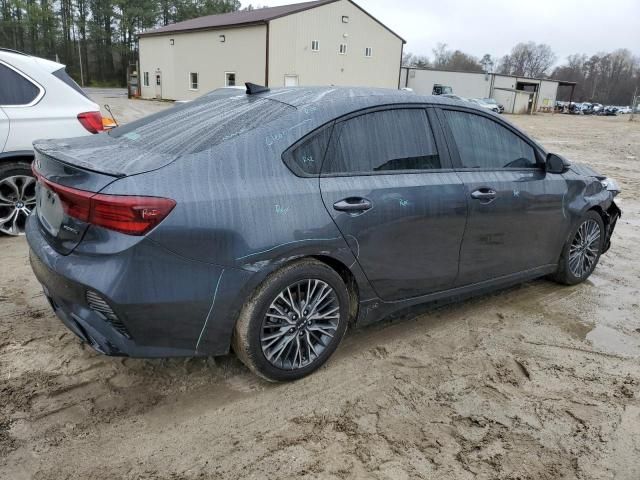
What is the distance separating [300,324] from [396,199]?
3.07ft

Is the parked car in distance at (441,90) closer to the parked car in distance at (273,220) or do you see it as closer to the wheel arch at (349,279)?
the parked car in distance at (273,220)

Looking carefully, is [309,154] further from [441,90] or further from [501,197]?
[441,90]

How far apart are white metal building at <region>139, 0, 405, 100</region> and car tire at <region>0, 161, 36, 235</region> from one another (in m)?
24.4

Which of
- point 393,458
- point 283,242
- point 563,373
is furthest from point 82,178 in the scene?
point 563,373

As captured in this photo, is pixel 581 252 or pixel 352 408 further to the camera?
pixel 581 252

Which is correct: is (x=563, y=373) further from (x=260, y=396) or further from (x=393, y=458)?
(x=260, y=396)

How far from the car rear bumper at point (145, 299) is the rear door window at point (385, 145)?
939mm

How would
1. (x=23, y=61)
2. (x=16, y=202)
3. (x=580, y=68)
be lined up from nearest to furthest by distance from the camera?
(x=23, y=61) < (x=16, y=202) < (x=580, y=68)

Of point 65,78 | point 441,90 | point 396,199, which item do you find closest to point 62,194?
point 396,199

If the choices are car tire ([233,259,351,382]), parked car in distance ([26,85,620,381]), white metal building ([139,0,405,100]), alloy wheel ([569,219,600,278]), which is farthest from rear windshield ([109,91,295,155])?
white metal building ([139,0,405,100])

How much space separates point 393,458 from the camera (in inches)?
96.6

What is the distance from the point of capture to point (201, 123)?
3000 mm

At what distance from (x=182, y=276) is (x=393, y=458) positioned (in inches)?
51.9

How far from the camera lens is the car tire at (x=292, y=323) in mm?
2721
